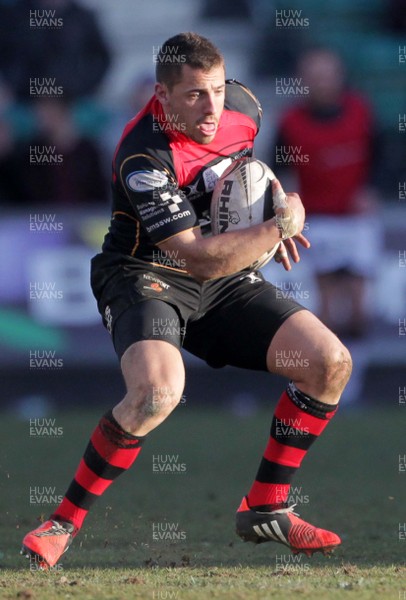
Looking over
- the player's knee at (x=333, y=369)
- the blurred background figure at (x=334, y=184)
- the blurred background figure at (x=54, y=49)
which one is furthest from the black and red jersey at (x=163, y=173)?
the blurred background figure at (x=54, y=49)

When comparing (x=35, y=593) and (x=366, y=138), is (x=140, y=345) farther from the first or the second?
(x=366, y=138)

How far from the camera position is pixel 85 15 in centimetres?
1157

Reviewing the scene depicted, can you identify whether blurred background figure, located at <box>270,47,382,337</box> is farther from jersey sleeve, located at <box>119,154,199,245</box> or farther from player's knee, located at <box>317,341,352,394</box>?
jersey sleeve, located at <box>119,154,199,245</box>

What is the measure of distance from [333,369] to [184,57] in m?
1.56

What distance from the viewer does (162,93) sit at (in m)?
5.62

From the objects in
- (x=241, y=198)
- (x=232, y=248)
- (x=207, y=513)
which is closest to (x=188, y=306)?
(x=232, y=248)

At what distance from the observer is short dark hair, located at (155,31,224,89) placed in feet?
17.9

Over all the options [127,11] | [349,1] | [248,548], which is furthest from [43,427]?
[349,1]

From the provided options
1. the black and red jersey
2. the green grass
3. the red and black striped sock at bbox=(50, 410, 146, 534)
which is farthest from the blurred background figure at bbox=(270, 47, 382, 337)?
the red and black striped sock at bbox=(50, 410, 146, 534)

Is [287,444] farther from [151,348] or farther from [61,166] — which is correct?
[61,166]

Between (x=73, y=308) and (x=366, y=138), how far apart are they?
9.91 feet

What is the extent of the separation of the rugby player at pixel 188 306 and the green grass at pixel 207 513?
0.93 ft

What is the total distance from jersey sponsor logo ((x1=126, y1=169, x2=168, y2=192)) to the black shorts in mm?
434

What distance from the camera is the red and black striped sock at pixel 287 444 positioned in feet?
18.3
